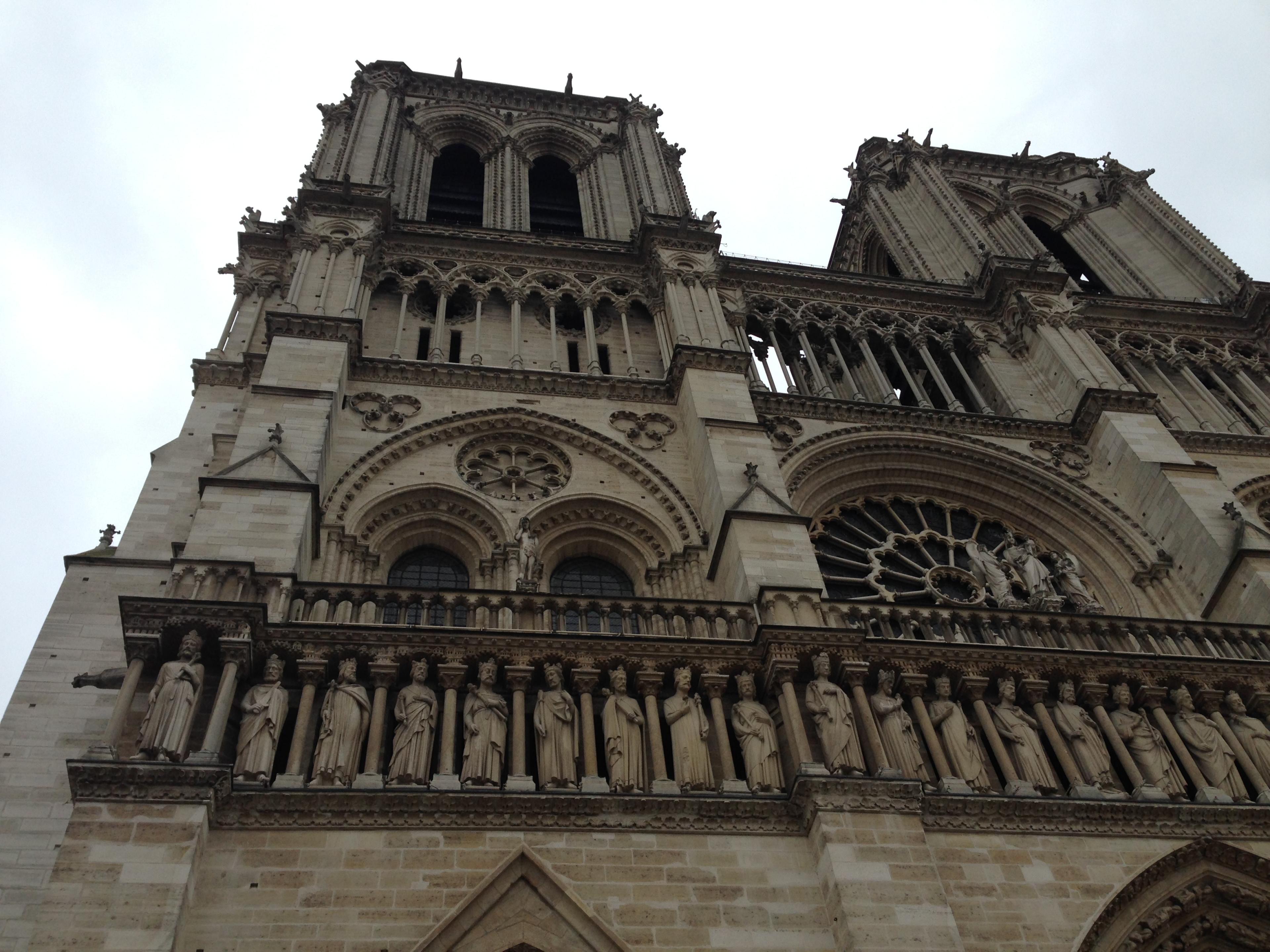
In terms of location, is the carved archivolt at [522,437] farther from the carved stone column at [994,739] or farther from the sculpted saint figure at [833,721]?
the carved stone column at [994,739]

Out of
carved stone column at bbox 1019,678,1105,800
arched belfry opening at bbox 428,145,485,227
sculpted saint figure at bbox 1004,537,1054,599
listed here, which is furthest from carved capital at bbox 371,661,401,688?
arched belfry opening at bbox 428,145,485,227

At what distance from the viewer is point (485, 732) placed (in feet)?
33.9

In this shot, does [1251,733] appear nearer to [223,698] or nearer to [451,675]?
[451,675]

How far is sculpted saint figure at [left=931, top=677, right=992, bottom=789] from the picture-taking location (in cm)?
1096

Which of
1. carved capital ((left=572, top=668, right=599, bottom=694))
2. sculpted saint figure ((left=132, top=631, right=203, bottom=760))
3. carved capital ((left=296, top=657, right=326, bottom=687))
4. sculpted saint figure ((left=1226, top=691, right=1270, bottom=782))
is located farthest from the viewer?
sculpted saint figure ((left=1226, top=691, right=1270, bottom=782))

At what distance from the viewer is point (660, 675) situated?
1120 cm

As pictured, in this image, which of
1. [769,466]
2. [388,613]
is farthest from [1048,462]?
[388,613]

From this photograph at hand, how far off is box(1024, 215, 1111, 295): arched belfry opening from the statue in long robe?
59.0ft

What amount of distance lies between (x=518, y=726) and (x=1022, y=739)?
4964mm

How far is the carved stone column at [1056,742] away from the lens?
1091 cm

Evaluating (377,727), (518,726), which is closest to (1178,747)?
(518,726)

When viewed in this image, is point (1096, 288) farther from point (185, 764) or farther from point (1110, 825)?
point (185, 764)

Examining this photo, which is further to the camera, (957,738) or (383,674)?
(957,738)

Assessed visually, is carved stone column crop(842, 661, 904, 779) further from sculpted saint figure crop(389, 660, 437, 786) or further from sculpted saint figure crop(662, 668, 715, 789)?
sculpted saint figure crop(389, 660, 437, 786)
